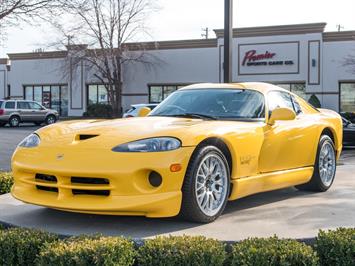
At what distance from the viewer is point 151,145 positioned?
15.7 feet

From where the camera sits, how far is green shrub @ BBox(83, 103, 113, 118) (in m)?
38.0

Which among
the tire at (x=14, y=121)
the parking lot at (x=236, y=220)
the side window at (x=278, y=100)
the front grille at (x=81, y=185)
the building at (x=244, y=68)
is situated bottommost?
the tire at (x=14, y=121)

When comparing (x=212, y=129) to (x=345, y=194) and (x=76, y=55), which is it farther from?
(x=76, y=55)

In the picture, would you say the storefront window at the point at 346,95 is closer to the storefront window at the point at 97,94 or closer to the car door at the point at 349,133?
the car door at the point at 349,133

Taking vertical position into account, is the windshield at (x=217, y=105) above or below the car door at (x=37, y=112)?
above

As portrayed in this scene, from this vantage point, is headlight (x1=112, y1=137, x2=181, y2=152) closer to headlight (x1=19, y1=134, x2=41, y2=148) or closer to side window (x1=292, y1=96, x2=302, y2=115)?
headlight (x1=19, y1=134, x2=41, y2=148)

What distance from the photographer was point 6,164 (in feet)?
44.8

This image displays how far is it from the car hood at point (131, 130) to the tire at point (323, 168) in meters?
1.59

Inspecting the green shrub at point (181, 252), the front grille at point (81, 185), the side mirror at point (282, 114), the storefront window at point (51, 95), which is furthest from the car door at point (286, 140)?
the storefront window at point (51, 95)

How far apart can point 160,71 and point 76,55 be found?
610cm

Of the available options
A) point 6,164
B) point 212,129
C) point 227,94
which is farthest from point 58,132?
point 6,164

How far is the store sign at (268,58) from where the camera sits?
32906 millimetres

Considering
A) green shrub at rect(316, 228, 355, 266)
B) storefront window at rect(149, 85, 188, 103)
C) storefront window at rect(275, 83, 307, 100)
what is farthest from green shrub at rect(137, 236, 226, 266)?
storefront window at rect(149, 85, 188, 103)

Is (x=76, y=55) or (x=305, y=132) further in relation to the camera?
(x=76, y=55)
